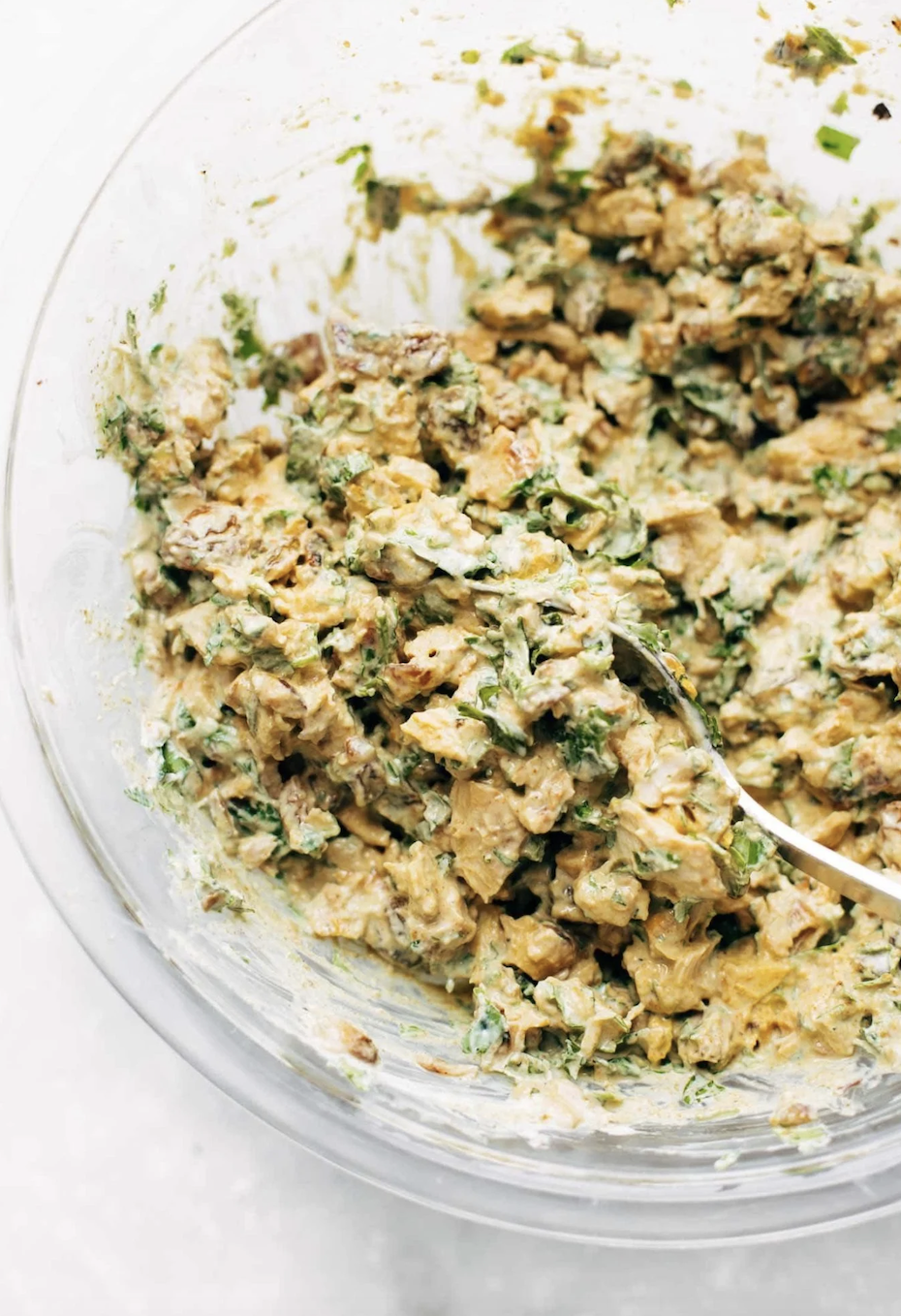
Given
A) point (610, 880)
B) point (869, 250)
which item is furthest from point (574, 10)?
point (610, 880)

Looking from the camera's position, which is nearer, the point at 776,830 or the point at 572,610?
the point at 572,610

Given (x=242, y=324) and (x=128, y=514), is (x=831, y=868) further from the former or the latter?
(x=242, y=324)

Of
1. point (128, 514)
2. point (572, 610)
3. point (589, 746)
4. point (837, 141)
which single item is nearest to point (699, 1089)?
point (589, 746)

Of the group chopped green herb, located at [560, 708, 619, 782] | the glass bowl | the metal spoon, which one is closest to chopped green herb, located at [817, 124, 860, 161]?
the glass bowl

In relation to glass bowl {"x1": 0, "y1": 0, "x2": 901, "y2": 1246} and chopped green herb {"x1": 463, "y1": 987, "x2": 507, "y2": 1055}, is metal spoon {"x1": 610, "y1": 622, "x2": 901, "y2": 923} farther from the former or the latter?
chopped green herb {"x1": 463, "y1": 987, "x2": 507, "y2": 1055}

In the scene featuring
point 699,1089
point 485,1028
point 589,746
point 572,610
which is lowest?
point 699,1089

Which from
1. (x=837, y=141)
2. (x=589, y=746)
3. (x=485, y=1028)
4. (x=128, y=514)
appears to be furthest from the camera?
(x=837, y=141)
